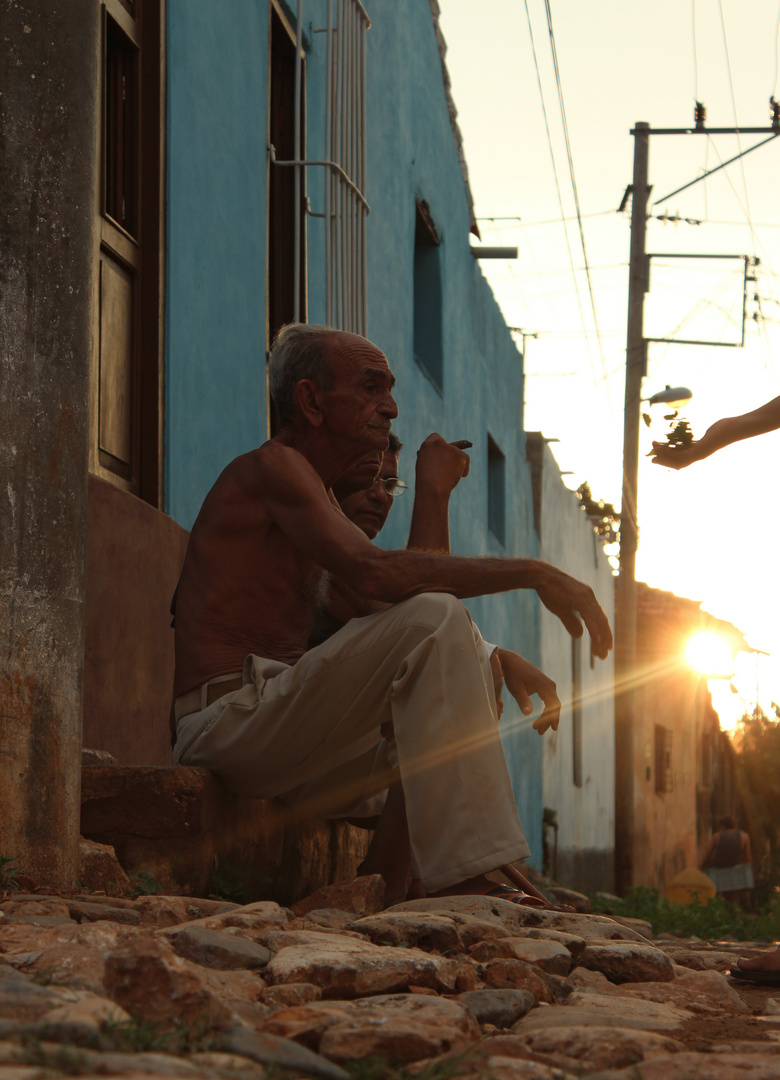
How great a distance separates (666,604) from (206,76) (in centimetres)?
1831

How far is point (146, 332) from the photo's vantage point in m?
4.75

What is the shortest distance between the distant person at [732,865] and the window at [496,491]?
5.04 m

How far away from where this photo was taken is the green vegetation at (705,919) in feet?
27.0

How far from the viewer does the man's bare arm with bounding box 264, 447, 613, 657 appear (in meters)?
3.15

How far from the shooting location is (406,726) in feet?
10.0

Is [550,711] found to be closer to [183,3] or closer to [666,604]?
[183,3]

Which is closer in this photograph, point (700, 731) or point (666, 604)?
point (666, 604)

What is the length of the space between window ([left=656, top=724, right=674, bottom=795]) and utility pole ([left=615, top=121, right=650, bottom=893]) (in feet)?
28.2

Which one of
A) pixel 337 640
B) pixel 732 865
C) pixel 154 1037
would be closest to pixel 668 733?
pixel 732 865

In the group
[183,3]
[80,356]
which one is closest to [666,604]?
[183,3]

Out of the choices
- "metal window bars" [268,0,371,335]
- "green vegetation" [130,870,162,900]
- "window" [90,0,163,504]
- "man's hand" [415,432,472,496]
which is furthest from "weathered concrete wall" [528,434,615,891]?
"green vegetation" [130,870,162,900]

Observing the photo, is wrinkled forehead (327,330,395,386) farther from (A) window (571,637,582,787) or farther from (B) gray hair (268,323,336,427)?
(A) window (571,637,582,787)

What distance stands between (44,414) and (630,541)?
1194 centimetres

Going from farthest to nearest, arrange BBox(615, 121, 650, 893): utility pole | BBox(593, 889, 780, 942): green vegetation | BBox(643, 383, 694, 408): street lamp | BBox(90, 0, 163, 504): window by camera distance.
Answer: BBox(615, 121, 650, 893): utility pole < BBox(643, 383, 694, 408): street lamp < BBox(593, 889, 780, 942): green vegetation < BBox(90, 0, 163, 504): window
